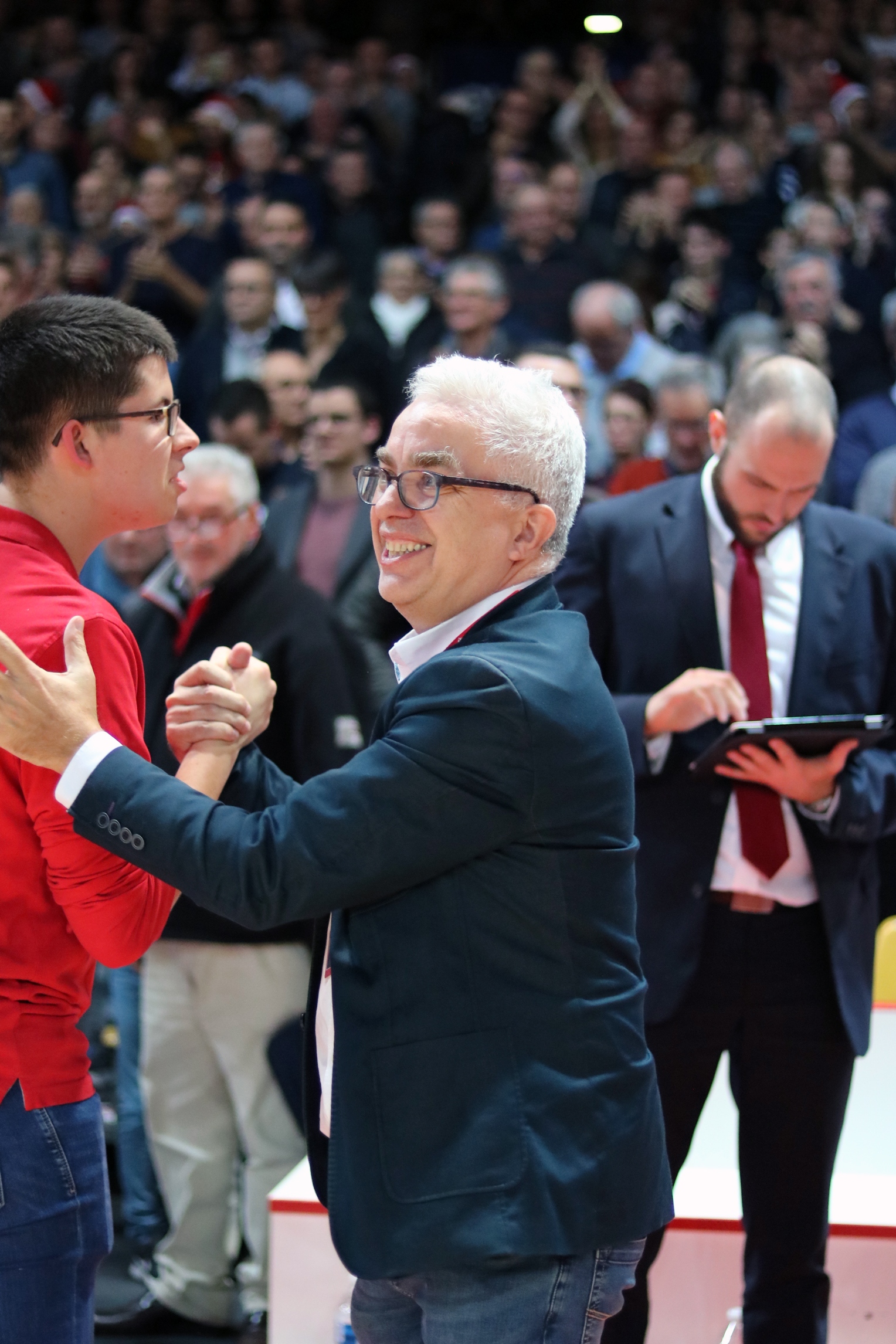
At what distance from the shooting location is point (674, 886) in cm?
243

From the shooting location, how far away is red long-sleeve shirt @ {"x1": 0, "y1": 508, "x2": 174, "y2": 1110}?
4.90ft

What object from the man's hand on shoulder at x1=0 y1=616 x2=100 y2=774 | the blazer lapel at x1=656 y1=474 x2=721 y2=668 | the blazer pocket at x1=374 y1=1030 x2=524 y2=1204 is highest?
the man's hand on shoulder at x1=0 y1=616 x2=100 y2=774

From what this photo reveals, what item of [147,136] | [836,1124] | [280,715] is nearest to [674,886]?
[836,1124]

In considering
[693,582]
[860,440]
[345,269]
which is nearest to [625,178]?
[345,269]

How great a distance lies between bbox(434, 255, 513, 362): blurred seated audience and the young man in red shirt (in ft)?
A: 12.1

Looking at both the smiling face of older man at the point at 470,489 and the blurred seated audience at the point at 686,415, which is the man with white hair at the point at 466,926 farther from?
the blurred seated audience at the point at 686,415

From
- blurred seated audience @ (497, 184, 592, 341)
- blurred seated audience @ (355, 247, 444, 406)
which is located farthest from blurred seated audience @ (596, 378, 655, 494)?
blurred seated audience @ (497, 184, 592, 341)

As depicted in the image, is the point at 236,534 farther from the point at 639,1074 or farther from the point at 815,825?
→ the point at 639,1074

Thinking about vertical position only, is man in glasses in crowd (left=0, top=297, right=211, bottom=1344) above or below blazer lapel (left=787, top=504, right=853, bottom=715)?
above

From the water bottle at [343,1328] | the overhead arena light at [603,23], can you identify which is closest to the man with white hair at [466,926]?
the water bottle at [343,1328]

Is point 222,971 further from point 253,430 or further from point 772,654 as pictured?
point 253,430

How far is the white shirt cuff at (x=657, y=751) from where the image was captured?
2441 mm

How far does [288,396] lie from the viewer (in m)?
5.39

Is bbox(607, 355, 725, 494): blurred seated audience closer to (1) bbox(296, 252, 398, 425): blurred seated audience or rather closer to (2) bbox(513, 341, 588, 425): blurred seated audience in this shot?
(2) bbox(513, 341, 588, 425): blurred seated audience
